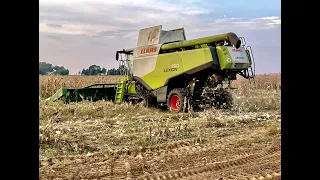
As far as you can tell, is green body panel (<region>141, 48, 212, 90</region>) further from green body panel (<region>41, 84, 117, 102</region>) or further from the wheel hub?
green body panel (<region>41, 84, 117, 102</region>)

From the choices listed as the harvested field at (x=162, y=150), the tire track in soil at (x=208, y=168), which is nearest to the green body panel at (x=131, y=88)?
the harvested field at (x=162, y=150)

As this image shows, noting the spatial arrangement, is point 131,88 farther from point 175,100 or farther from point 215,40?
point 215,40

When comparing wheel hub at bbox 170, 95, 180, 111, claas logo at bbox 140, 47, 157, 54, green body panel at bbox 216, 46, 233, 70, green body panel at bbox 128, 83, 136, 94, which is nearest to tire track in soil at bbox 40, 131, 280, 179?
green body panel at bbox 216, 46, 233, 70

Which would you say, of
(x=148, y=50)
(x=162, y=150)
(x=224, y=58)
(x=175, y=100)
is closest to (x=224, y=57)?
(x=224, y=58)

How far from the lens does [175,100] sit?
11.1 m

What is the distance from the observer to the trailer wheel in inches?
420

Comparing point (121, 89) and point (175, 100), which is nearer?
point (175, 100)

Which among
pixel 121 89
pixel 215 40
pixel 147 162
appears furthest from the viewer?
pixel 121 89

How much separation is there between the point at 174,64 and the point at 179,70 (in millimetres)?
271

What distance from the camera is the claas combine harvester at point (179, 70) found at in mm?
10117

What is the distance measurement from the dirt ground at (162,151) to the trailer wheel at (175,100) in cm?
199

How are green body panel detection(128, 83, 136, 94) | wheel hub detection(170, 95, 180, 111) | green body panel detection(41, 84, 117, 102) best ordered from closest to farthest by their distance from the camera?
wheel hub detection(170, 95, 180, 111)
green body panel detection(41, 84, 117, 102)
green body panel detection(128, 83, 136, 94)

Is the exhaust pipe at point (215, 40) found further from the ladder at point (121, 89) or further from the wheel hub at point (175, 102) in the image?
the ladder at point (121, 89)

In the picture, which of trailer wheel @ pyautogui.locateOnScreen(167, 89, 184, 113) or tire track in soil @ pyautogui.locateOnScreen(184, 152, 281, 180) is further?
trailer wheel @ pyautogui.locateOnScreen(167, 89, 184, 113)
